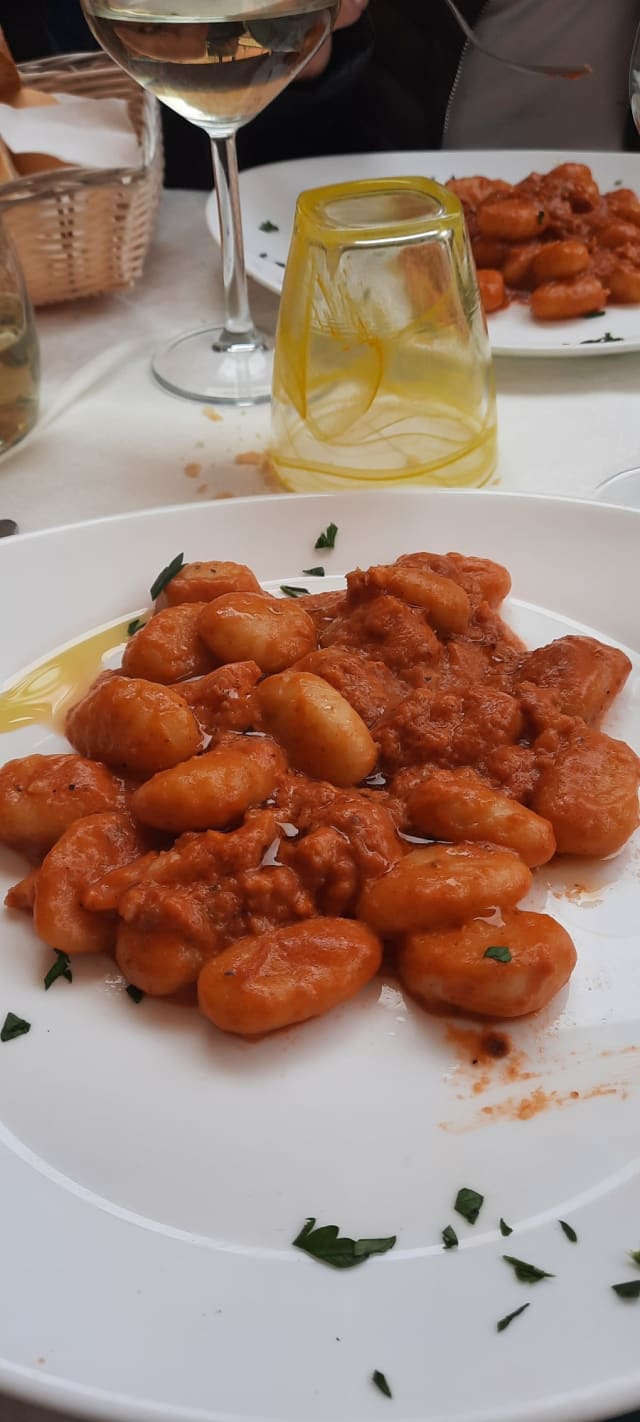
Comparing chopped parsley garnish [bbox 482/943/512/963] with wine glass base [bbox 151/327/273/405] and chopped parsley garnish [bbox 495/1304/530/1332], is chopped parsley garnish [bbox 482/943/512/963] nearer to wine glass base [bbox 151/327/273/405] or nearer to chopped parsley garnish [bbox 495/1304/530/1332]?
chopped parsley garnish [bbox 495/1304/530/1332]

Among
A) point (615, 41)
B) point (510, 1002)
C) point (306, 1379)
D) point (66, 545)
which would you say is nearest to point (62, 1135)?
point (306, 1379)

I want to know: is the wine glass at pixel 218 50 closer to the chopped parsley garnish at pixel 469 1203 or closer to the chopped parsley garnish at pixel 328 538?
the chopped parsley garnish at pixel 328 538

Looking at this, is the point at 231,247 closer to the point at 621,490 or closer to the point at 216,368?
the point at 216,368

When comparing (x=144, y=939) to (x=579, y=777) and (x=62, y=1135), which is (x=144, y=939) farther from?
(x=579, y=777)

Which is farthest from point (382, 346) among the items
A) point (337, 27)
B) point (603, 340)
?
point (337, 27)

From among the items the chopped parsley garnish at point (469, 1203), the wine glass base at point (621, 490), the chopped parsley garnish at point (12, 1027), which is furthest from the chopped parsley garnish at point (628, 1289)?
the wine glass base at point (621, 490)

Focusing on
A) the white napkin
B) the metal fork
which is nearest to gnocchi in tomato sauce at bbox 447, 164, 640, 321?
the metal fork
